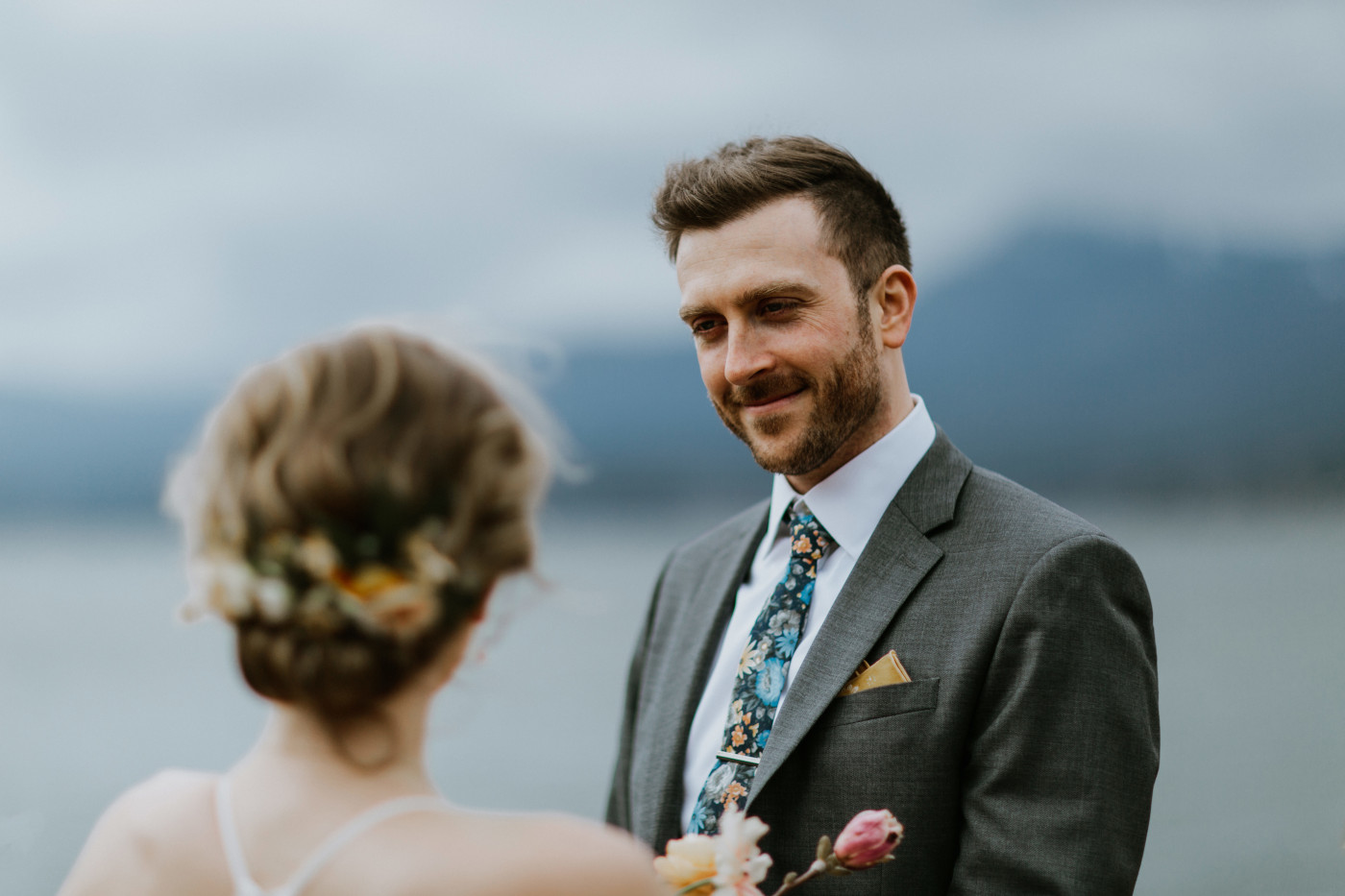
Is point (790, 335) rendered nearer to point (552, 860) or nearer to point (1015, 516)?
point (1015, 516)

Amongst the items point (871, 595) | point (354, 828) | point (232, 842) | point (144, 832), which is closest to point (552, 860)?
point (354, 828)

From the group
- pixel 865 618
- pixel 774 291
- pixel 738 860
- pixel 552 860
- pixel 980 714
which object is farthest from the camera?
pixel 774 291

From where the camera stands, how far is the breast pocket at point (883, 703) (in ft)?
6.99

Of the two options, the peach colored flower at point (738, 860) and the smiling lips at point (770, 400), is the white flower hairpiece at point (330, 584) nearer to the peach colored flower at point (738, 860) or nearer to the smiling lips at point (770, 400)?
the peach colored flower at point (738, 860)

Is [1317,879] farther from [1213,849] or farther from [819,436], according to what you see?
[819,436]

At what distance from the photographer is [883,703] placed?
2.16m

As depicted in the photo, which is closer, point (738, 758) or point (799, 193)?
point (738, 758)

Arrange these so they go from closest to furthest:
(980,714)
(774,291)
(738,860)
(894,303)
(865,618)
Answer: (738,860) < (980,714) < (865,618) < (774,291) < (894,303)

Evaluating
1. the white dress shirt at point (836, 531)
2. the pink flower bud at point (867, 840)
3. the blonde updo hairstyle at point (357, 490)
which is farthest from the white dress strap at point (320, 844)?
the white dress shirt at point (836, 531)

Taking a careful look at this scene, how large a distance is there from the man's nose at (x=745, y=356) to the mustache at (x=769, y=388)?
21mm

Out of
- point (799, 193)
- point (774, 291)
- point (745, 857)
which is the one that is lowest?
point (745, 857)

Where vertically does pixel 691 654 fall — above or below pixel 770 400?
below

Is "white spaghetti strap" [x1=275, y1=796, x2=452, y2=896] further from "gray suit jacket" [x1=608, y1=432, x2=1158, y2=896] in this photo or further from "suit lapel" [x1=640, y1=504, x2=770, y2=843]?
"suit lapel" [x1=640, y1=504, x2=770, y2=843]

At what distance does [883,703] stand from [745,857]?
721 mm
